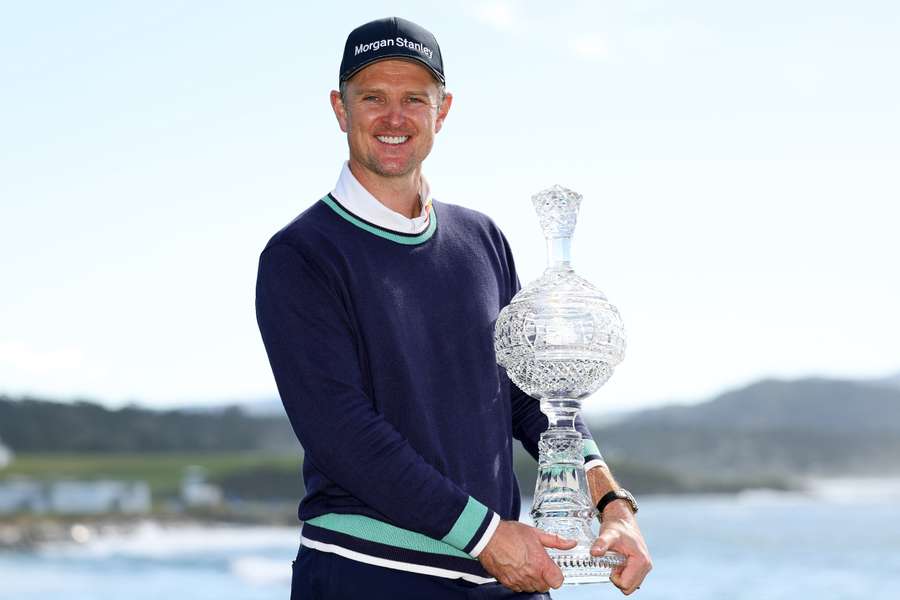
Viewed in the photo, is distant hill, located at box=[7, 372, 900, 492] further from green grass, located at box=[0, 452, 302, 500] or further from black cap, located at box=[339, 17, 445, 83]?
black cap, located at box=[339, 17, 445, 83]

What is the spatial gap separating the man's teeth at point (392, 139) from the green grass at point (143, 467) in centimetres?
7564

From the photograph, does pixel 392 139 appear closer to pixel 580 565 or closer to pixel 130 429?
pixel 580 565

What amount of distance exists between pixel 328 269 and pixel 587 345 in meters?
0.53

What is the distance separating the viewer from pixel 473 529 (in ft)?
7.92

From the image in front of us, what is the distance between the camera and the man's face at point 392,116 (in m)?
2.62

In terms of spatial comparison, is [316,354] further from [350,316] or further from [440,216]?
[440,216]

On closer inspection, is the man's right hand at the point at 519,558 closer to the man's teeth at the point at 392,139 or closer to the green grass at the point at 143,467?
the man's teeth at the point at 392,139

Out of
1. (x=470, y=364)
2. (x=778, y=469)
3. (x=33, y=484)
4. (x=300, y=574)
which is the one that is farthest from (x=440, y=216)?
(x=778, y=469)

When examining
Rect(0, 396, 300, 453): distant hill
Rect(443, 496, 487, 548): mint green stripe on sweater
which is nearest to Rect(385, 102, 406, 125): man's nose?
Rect(443, 496, 487, 548): mint green stripe on sweater

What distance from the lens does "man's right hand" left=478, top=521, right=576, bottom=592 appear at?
2414mm

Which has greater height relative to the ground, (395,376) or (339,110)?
(339,110)

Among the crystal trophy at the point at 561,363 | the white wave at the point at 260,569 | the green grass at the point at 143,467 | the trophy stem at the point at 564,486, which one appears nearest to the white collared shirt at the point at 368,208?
the crystal trophy at the point at 561,363

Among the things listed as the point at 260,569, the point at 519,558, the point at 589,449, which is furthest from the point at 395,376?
the point at 260,569

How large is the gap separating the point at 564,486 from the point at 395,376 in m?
0.42
